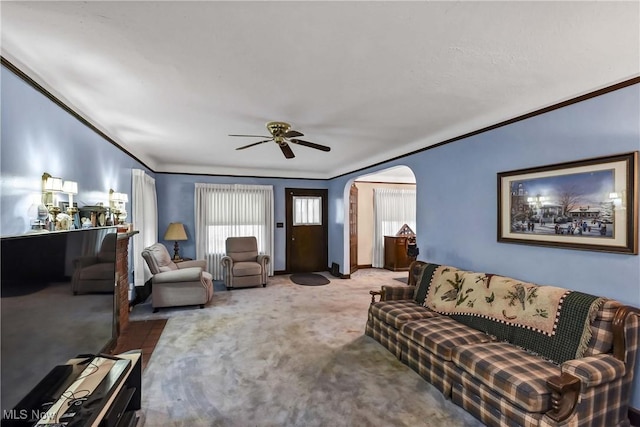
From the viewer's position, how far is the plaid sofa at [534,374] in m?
1.75

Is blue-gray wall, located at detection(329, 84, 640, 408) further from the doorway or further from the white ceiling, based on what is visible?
the doorway

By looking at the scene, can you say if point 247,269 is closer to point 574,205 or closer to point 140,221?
point 140,221

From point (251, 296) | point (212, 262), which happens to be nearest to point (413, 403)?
point (251, 296)

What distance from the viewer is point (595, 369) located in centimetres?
179

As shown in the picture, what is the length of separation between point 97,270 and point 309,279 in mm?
4884

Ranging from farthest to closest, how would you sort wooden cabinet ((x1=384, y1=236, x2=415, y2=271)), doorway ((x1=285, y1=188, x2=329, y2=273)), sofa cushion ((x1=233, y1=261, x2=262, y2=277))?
wooden cabinet ((x1=384, y1=236, x2=415, y2=271)) → doorway ((x1=285, y1=188, x2=329, y2=273)) → sofa cushion ((x1=233, y1=261, x2=262, y2=277))

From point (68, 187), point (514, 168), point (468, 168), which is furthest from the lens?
point (468, 168)

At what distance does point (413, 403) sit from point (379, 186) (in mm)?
6079

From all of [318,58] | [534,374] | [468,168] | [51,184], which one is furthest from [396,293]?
[51,184]

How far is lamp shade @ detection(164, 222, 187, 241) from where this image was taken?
5969 mm

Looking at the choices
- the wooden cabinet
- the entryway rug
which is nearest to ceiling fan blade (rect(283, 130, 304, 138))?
the entryway rug

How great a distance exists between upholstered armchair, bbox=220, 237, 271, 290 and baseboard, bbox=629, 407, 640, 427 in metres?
4.98

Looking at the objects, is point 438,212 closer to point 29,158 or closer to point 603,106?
point 603,106

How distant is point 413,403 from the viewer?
91.6 inches
